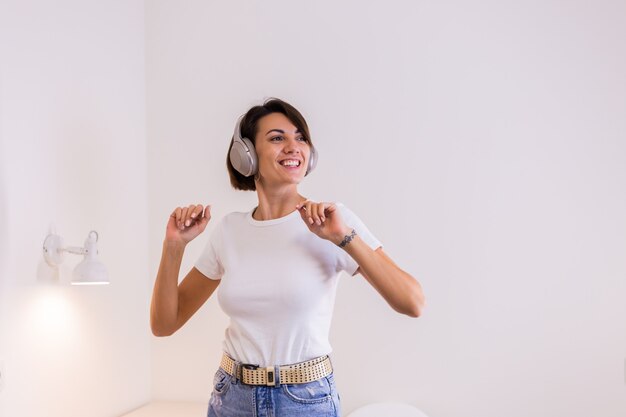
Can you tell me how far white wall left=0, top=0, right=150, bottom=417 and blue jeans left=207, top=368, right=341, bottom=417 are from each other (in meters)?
0.76

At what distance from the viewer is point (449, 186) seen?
240 centimetres

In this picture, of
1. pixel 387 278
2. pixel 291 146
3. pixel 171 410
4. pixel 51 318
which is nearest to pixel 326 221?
pixel 387 278

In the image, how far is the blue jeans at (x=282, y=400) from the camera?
1.44m

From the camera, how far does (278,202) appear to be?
1.64 metres

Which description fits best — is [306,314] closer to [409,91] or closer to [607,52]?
[409,91]

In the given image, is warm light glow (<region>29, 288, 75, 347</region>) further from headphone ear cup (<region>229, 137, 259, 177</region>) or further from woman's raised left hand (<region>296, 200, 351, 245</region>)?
woman's raised left hand (<region>296, 200, 351, 245</region>)

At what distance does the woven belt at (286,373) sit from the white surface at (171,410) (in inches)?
40.6

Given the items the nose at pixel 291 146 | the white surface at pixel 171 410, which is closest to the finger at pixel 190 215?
the nose at pixel 291 146

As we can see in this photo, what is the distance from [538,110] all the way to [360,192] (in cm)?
69

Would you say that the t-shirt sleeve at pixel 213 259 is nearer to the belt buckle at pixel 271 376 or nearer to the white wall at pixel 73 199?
the belt buckle at pixel 271 376

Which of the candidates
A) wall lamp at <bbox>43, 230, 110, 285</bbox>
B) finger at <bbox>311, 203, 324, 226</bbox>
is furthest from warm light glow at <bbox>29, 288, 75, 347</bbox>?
finger at <bbox>311, 203, 324, 226</bbox>

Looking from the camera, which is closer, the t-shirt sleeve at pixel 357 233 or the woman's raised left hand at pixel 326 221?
the woman's raised left hand at pixel 326 221

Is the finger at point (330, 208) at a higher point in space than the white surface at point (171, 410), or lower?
higher

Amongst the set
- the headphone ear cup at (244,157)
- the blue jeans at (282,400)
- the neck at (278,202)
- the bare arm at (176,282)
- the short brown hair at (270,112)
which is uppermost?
the short brown hair at (270,112)
